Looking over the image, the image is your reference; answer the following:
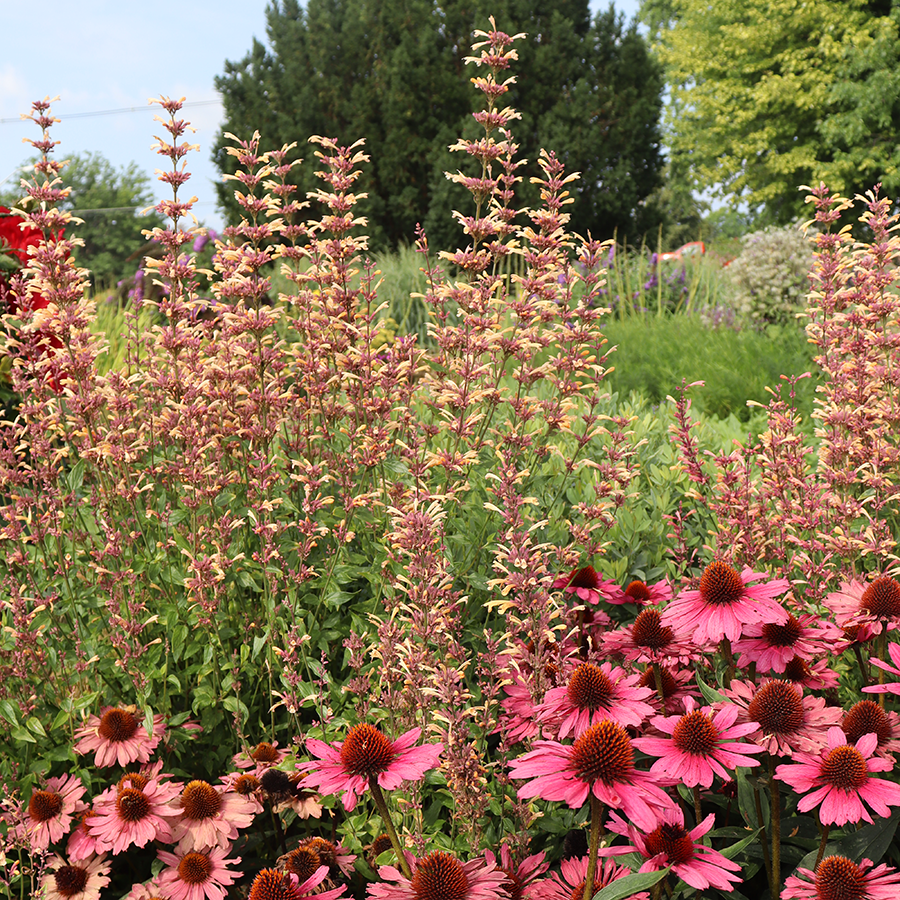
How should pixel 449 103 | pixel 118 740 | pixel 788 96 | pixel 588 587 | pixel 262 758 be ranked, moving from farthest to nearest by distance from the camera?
pixel 788 96 → pixel 449 103 → pixel 588 587 → pixel 118 740 → pixel 262 758

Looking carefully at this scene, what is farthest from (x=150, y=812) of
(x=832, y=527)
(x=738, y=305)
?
(x=738, y=305)

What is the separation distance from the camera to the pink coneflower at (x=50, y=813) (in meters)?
2.14

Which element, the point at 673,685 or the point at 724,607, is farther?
the point at 673,685

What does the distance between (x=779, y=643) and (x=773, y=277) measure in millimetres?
11644

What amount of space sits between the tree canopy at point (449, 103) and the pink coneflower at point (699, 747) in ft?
60.8

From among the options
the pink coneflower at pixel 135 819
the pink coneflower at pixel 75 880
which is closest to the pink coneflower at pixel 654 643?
the pink coneflower at pixel 135 819

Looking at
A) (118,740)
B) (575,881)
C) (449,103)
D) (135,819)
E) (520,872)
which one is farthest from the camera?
(449,103)

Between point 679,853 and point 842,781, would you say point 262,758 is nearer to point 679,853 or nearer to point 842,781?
point 679,853

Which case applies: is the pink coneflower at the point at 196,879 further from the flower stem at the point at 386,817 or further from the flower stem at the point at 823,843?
the flower stem at the point at 823,843

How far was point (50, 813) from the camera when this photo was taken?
2.20 meters

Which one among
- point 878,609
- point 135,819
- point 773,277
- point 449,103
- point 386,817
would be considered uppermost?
point 449,103

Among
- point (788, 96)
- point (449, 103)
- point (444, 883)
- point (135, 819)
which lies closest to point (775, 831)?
point (444, 883)

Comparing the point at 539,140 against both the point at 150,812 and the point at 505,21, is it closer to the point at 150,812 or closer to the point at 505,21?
the point at 505,21

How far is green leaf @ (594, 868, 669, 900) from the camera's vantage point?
1275mm
